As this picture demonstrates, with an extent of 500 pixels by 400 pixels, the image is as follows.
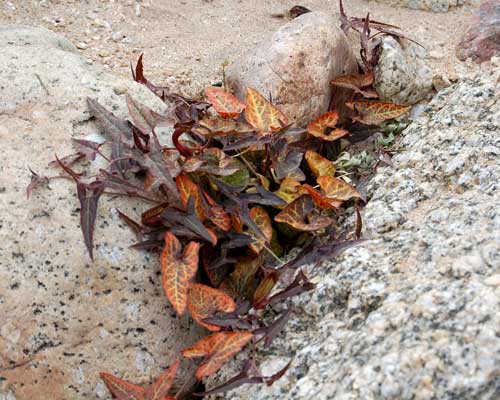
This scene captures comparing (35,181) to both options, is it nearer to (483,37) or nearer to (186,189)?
(186,189)

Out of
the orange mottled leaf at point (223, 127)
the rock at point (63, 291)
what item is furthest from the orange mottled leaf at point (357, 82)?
the rock at point (63, 291)

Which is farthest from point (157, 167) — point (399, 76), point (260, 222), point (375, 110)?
point (399, 76)

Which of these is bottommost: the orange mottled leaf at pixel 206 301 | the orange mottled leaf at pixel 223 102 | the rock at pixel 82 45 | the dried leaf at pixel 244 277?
the dried leaf at pixel 244 277

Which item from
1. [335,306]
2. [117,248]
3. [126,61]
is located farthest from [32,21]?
[335,306]

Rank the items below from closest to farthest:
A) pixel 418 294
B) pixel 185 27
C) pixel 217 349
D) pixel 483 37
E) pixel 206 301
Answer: pixel 418 294, pixel 217 349, pixel 206 301, pixel 483 37, pixel 185 27

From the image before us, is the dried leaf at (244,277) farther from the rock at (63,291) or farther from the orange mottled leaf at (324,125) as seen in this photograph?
the orange mottled leaf at (324,125)

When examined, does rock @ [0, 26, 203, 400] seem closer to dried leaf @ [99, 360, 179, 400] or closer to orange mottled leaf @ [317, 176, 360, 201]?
dried leaf @ [99, 360, 179, 400]
